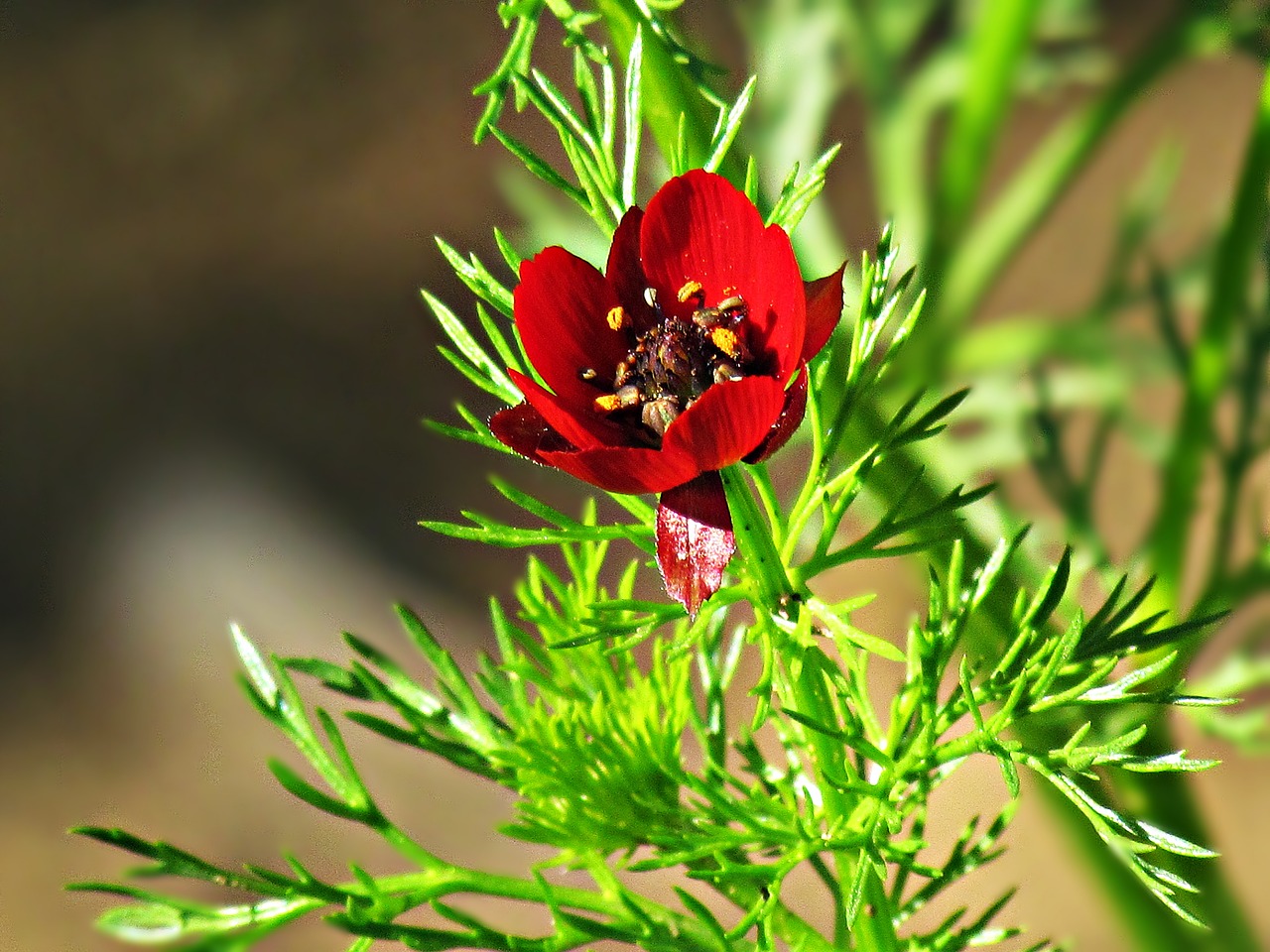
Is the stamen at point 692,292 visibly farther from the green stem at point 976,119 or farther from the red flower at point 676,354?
the green stem at point 976,119

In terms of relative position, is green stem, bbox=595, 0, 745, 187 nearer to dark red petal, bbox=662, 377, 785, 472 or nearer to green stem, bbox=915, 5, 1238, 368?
dark red petal, bbox=662, 377, 785, 472

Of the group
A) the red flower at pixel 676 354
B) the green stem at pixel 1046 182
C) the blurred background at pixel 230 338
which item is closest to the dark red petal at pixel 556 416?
the red flower at pixel 676 354

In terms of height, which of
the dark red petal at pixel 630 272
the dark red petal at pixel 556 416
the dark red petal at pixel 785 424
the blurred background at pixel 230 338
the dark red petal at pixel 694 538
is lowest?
the dark red petal at pixel 694 538

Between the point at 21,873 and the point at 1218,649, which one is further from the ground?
the point at 21,873

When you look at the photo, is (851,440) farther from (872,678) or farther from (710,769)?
(872,678)

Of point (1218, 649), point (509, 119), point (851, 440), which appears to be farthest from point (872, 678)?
point (851, 440)

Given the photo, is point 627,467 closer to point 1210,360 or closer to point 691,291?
point 691,291

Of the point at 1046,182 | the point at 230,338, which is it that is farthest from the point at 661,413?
the point at 230,338
